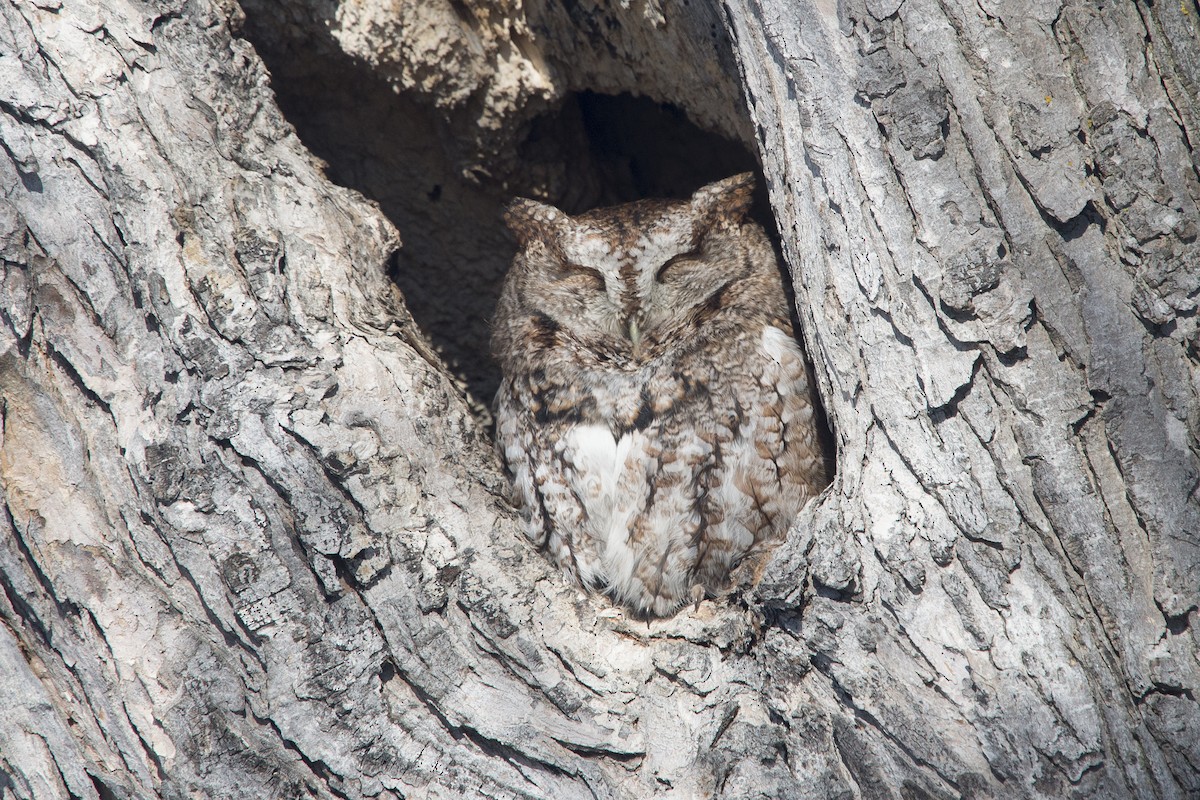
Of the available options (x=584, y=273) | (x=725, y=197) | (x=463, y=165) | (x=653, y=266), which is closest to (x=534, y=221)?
(x=584, y=273)

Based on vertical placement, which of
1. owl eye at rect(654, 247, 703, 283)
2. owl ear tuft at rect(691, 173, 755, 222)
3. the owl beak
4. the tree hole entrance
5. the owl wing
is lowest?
the owl wing

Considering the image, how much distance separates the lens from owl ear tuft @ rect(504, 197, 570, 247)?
2.18 metres

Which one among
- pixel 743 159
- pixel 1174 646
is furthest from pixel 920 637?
pixel 743 159

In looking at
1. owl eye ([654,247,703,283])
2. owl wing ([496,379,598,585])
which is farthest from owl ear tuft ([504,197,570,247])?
owl wing ([496,379,598,585])

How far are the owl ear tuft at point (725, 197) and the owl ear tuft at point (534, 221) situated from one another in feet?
1.07

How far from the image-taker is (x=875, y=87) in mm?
1408

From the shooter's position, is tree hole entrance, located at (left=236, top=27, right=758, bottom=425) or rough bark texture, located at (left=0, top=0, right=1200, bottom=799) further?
tree hole entrance, located at (left=236, top=27, right=758, bottom=425)

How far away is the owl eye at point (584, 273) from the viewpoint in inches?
83.7

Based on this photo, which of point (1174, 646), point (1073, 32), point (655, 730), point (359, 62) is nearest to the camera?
point (1174, 646)

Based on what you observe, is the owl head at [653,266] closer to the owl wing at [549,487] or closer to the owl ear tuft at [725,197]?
the owl ear tuft at [725,197]

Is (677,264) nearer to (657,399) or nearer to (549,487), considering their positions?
(657,399)

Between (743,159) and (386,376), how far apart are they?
1.49m

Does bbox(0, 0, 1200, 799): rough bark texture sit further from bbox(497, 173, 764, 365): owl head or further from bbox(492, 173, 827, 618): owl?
bbox(497, 173, 764, 365): owl head

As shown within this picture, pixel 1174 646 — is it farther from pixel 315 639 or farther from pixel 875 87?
pixel 315 639
